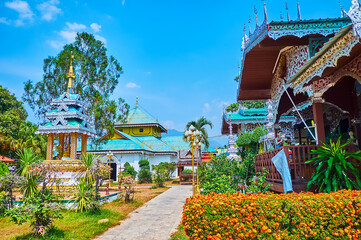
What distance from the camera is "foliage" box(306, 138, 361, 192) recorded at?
504cm

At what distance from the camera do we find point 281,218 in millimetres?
3705

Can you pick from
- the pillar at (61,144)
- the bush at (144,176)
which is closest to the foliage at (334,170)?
the pillar at (61,144)

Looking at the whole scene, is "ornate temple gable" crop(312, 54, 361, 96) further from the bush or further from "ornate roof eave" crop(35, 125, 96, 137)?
the bush

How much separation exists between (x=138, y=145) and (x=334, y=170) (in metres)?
24.6

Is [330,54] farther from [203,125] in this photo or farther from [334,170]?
[203,125]

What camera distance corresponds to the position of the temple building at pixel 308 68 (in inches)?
191

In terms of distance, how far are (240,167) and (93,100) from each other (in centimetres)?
1427

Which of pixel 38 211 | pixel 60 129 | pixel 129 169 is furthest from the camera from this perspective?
pixel 129 169

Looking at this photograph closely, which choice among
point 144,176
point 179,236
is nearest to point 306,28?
point 179,236

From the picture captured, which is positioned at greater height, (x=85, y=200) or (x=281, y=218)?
(x=281, y=218)

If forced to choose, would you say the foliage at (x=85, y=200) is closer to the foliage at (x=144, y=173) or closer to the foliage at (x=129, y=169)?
the foliage at (x=129, y=169)

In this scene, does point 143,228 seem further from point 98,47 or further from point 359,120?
point 98,47

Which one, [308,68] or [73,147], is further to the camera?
[73,147]

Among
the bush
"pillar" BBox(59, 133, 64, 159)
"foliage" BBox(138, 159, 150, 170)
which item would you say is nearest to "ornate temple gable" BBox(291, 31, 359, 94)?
"pillar" BBox(59, 133, 64, 159)
